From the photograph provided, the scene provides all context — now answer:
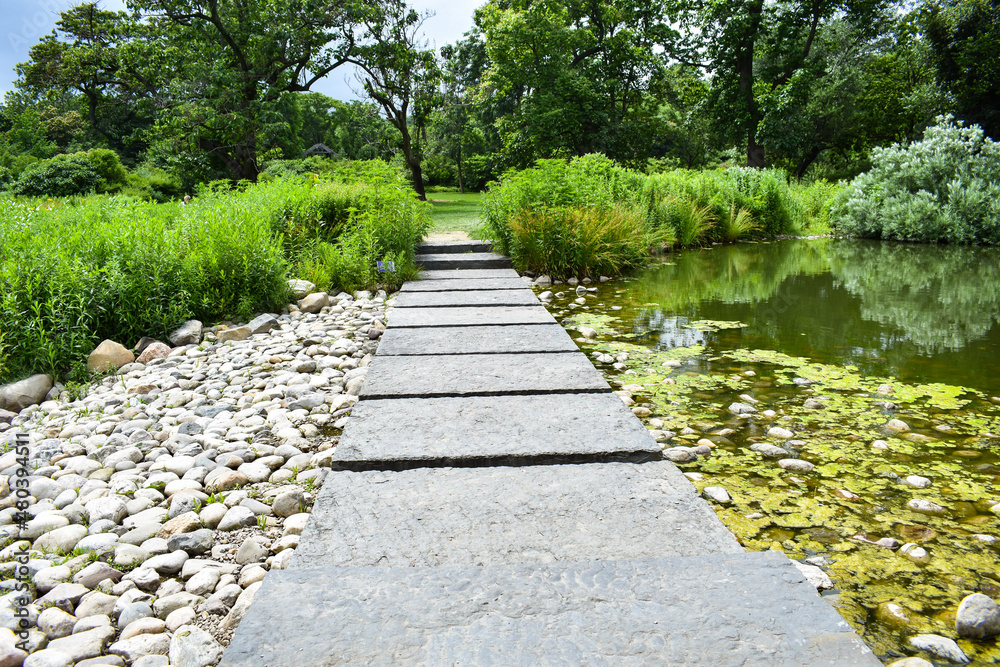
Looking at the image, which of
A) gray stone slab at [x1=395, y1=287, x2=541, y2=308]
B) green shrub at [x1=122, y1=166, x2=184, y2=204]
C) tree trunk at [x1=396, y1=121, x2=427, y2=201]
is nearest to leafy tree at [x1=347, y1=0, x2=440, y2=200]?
tree trunk at [x1=396, y1=121, x2=427, y2=201]

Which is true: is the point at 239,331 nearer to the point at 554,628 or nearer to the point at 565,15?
the point at 554,628

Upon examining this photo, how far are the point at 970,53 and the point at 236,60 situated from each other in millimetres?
20079

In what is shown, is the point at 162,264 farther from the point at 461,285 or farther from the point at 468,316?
the point at 461,285

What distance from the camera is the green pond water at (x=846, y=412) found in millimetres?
1617

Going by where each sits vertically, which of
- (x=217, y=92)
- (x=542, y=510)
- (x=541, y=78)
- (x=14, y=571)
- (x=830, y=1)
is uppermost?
(x=830, y=1)

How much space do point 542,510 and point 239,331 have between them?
10.8 feet

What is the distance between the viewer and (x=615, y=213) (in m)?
7.33

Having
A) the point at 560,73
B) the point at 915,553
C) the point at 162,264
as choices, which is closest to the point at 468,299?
the point at 162,264

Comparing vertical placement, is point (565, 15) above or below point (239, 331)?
above

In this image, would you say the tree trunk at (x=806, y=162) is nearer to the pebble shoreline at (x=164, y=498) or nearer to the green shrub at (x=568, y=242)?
the green shrub at (x=568, y=242)

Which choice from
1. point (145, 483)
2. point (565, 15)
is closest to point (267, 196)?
point (145, 483)

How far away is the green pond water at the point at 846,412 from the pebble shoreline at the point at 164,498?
60.2 inches

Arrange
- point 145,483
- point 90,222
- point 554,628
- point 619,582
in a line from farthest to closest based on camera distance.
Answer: point 90,222 < point 145,483 < point 619,582 < point 554,628

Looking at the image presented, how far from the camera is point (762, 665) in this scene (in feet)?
3.41
